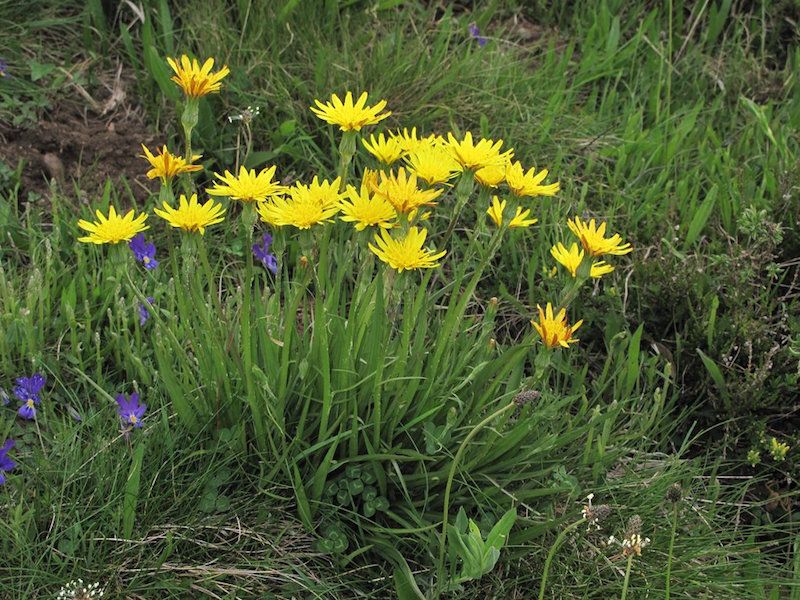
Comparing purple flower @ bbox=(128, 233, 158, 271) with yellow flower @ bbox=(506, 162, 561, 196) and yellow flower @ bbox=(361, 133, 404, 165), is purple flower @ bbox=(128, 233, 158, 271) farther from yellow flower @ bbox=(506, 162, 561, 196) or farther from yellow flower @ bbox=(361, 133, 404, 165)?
yellow flower @ bbox=(506, 162, 561, 196)

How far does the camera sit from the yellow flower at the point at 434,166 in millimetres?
1587

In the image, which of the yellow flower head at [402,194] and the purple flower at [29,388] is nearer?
the yellow flower head at [402,194]

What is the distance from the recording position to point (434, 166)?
5.21 feet

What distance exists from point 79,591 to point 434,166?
930mm

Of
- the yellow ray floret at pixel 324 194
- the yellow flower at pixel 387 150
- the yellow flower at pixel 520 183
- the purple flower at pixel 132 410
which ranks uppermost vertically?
the yellow flower at pixel 520 183

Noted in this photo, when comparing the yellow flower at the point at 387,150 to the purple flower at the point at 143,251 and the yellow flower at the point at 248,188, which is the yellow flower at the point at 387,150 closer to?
the yellow flower at the point at 248,188

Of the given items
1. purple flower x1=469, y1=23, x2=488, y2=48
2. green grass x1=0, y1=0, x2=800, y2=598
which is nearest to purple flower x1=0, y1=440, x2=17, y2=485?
green grass x1=0, y1=0, x2=800, y2=598

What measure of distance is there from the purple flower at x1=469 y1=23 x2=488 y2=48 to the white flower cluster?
6.93 feet

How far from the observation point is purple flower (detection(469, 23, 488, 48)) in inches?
121

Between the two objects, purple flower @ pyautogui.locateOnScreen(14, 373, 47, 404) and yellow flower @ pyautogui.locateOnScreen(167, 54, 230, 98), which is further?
purple flower @ pyautogui.locateOnScreen(14, 373, 47, 404)

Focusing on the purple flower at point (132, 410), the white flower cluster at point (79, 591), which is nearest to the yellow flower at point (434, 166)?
the purple flower at point (132, 410)

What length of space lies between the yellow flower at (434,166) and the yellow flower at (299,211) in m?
0.17

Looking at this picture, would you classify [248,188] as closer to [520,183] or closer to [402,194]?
[402,194]

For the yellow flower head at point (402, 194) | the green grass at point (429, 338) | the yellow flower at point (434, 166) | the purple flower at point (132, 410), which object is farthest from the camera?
the purple flower at point (132, 410)
